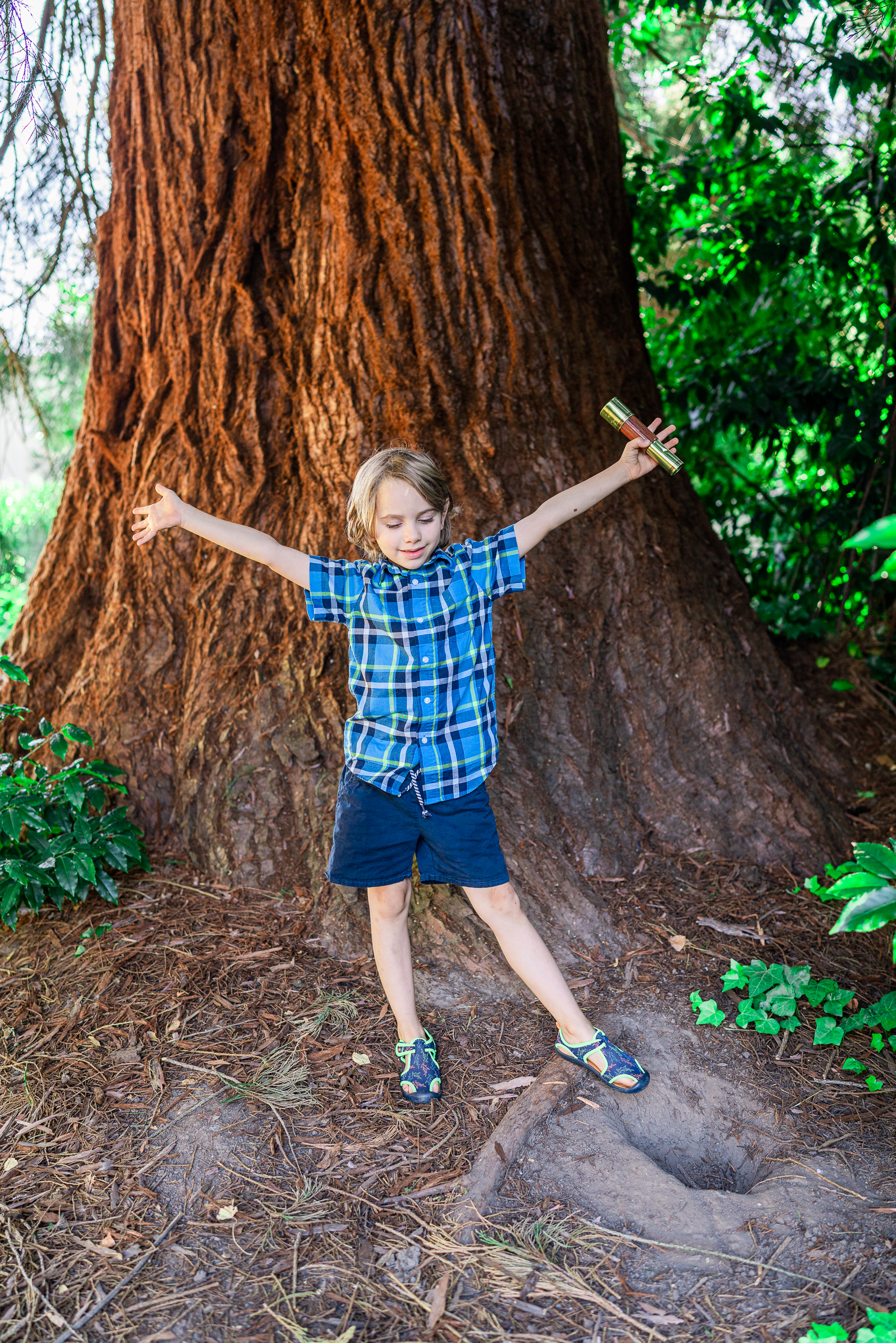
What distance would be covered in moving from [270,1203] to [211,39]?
156 inches

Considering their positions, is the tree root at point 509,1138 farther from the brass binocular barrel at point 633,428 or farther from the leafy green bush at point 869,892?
the brass binocular barrel at point 633,428

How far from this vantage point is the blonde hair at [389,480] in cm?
227

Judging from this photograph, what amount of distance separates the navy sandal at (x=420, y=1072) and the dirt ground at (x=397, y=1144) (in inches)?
1.6

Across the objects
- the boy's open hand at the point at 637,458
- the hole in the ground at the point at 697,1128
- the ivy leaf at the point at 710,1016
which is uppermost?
the boy's open hand at the point at 637,458

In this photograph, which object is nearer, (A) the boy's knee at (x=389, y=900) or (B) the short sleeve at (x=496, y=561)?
(B) the short sleeve at (x=496, y=561)

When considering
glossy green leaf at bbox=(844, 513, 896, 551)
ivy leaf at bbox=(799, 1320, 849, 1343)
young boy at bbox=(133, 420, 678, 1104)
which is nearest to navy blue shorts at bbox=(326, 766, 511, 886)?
young boy at bbox=(133, 420, 678, 1104)

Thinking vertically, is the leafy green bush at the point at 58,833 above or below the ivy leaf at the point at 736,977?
above

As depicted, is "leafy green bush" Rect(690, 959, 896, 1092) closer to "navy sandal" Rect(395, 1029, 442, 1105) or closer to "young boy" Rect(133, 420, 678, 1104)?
"young boy" Rect(133, 420, 678, 1104)

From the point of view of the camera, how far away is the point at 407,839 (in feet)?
8.05

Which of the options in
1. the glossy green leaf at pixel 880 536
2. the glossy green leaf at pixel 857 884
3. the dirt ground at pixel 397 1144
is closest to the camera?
the glossy green leaf at pixel 880 536

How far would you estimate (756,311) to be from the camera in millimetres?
4930

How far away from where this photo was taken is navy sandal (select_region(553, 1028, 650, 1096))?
2.44m

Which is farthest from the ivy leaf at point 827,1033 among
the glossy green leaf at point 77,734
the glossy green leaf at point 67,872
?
the glossy green leaf at point 77,734

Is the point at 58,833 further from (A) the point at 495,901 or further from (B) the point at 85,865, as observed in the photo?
(A) the point at 495,901
